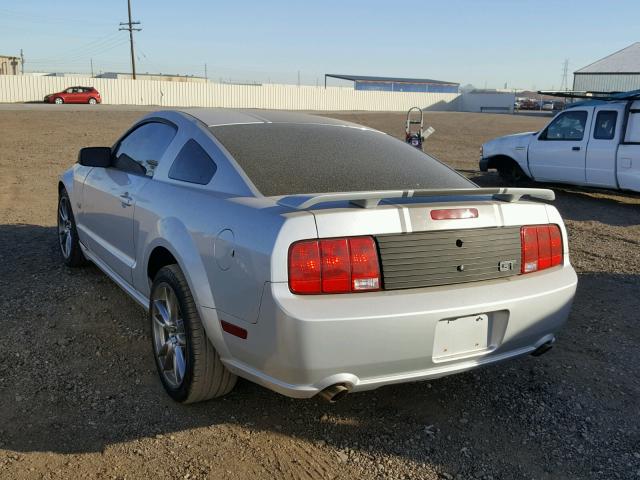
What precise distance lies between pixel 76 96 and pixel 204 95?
11.1 meters

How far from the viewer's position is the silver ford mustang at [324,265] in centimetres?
267

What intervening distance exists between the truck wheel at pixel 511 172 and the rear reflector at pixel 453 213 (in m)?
9.21

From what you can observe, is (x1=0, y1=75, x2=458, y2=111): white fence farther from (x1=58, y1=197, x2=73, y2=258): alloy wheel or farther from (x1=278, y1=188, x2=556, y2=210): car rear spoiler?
Answer: (x1=278, y1=188, x2=556, y2=210): car rear spoiler

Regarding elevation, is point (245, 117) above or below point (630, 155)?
above

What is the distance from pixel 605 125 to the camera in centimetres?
1007

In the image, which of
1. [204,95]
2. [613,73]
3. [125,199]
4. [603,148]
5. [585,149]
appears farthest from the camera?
[613,73]

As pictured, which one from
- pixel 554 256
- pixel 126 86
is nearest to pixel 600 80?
pixel 126 86

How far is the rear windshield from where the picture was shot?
336 cm

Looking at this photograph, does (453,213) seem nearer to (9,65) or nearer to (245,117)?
(245,117)

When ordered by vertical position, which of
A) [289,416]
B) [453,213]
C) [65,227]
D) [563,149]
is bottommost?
[289,416]

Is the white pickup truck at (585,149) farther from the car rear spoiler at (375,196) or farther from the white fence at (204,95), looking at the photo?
the white fence at (204,95)

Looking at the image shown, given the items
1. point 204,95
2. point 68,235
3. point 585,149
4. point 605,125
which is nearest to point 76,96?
point 204,95

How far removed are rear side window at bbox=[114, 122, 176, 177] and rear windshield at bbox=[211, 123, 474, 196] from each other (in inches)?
20.7

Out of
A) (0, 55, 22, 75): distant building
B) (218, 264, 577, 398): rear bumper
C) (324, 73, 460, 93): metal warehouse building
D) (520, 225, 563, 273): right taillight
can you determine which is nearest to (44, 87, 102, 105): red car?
(0, 55, 22, 75): distant building
